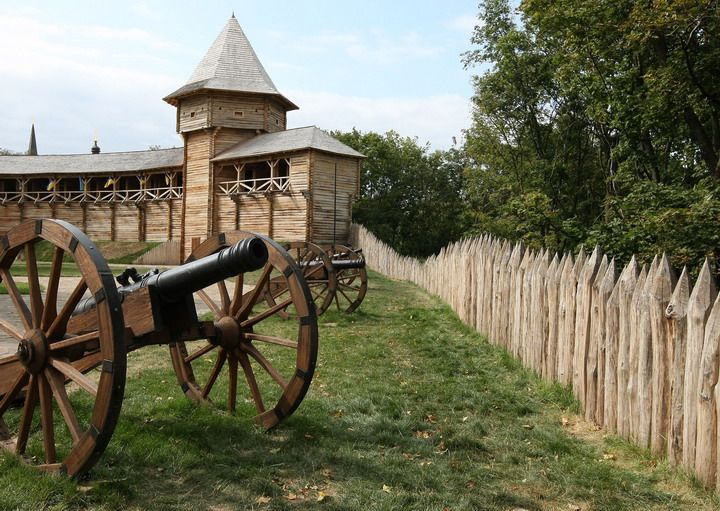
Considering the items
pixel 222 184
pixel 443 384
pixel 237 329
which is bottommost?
pixel 443 384

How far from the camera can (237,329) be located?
4824 millimetres

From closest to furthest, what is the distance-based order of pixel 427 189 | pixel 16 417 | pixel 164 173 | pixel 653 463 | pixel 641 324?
pixel 653 463 < pixel 641 324 < pixel 16 417 < pixel 164 173 < pixel 427 189

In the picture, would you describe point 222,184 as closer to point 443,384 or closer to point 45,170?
point 45,170

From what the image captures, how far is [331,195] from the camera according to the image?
3064cm

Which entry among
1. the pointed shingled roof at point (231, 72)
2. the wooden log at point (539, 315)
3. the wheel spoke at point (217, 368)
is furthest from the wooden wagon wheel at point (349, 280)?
the pointed shingled roof at point (231, 72)

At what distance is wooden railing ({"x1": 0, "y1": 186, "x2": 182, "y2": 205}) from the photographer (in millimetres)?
35938

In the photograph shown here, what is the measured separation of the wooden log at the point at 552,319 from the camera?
6160 millimetres

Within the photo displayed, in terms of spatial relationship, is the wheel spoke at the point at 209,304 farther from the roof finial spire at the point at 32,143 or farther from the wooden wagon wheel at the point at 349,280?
the roof finial spire at the point at 32,143

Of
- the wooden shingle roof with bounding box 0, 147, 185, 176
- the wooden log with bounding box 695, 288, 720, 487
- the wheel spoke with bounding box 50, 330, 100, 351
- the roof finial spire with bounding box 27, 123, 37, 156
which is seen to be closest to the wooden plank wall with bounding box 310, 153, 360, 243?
the wooden shingle roof with bounding box 0, 147, 185, 176

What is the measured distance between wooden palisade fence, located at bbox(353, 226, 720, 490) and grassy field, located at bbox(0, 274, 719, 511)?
8.5 inches

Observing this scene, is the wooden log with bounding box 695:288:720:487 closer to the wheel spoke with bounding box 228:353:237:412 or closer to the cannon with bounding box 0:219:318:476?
the cannon with bounding box 0:219:318:476

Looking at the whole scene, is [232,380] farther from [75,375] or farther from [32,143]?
[32,143]

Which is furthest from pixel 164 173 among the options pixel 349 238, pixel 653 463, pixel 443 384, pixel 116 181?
pixel 653 463

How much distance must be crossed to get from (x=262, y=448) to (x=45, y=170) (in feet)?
133
